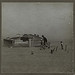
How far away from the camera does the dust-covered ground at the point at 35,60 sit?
440 cm

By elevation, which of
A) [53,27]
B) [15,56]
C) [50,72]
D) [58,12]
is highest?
[58,12]

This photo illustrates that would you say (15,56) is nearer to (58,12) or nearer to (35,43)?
(35,43)

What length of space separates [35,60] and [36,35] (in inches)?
18.4

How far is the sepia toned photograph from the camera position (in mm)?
4391

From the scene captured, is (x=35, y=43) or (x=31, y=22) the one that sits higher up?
(x=31, y=22)

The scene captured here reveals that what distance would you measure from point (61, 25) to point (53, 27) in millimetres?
154

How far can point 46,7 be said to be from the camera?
14.4 ft

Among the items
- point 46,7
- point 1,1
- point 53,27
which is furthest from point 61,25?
point 1,1

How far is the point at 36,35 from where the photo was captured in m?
4.40

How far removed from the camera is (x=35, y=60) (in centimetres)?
442

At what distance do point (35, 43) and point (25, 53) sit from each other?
10.4 inches

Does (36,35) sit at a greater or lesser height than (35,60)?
greater

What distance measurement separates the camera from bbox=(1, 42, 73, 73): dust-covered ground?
4402 millimetres

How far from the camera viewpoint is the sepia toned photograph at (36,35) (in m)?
4.39
